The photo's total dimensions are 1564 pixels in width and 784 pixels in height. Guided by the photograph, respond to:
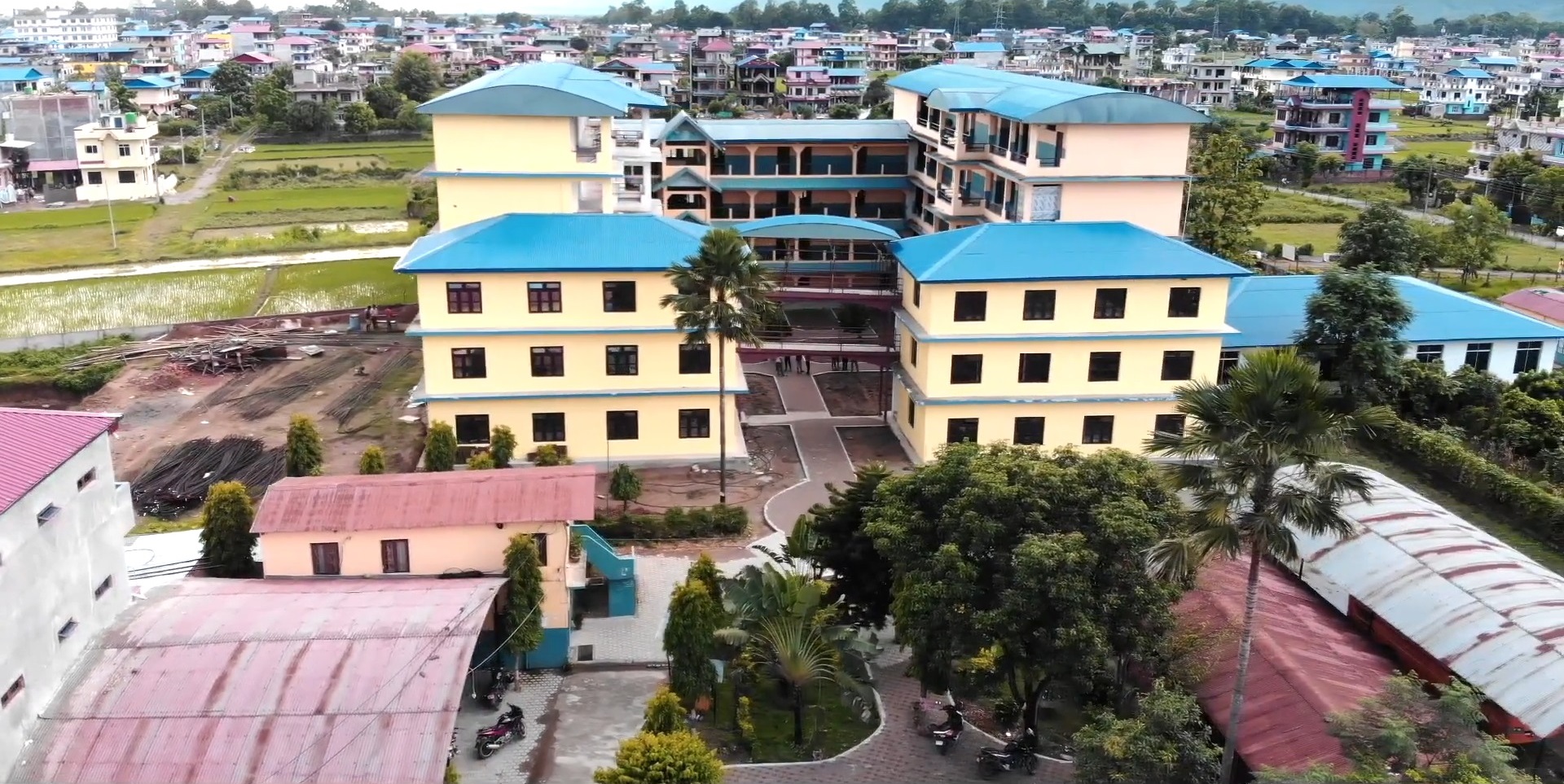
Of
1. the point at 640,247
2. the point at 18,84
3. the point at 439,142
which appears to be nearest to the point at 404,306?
the point at 439,142

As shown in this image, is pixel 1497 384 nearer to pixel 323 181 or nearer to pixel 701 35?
pixel 323 181

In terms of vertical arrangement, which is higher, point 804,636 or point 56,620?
point 56,620

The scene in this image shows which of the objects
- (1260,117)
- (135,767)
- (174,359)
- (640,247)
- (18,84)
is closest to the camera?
(135,767)

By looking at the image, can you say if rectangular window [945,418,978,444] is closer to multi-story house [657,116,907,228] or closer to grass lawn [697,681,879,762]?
grass lawn [697,681,879,762]

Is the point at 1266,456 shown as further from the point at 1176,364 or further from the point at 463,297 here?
the point at 463,297

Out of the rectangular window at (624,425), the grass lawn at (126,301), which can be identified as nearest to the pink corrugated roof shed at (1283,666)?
the rectangular window at (624,425)

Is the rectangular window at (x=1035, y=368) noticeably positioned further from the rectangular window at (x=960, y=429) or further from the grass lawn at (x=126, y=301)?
the grass lawn at (x=126, y=301)

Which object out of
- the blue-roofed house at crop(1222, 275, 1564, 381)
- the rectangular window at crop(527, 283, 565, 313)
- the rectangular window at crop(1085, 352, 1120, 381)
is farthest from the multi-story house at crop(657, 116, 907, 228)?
the rectangular window at crop(1085, 352, 1120, 381)
